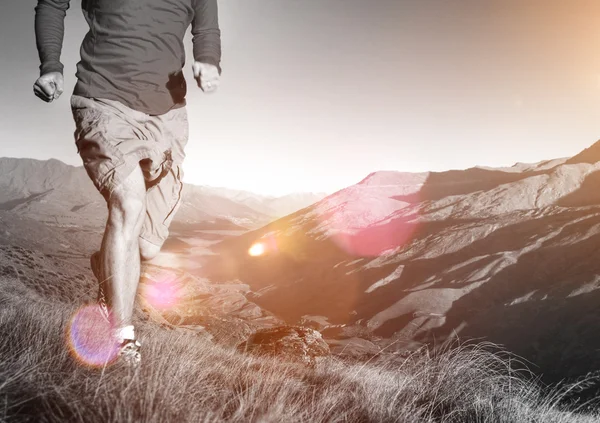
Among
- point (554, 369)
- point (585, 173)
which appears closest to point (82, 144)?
point (554, 369)

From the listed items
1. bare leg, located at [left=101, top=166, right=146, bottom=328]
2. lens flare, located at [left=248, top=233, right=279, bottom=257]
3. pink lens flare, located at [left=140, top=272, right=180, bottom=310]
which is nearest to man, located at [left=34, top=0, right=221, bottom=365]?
bare leg, located at [left=101, top=166, right=146, bottom=328]

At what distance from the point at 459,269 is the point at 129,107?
5082cm

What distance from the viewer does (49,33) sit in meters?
1.60

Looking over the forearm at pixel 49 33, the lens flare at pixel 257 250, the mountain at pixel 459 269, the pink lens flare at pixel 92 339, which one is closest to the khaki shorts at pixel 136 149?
the forearm at pixel 49 33

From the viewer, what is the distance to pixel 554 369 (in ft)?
95.7

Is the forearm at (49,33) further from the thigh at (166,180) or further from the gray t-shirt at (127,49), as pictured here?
the thigh at (166,180)

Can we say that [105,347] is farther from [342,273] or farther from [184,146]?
[342,273]

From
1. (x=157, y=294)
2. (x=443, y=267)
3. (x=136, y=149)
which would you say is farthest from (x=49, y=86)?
(x=443, y=267)

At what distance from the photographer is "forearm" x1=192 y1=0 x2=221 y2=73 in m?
1.82

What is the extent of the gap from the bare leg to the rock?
5.70 metres

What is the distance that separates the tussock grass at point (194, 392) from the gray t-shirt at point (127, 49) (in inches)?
44.0

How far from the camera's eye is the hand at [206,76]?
67.5 inches

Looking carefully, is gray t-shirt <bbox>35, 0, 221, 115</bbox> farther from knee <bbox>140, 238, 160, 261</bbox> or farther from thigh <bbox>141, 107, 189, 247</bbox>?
knee <bbox>140, 238, 160, 261</bbox>

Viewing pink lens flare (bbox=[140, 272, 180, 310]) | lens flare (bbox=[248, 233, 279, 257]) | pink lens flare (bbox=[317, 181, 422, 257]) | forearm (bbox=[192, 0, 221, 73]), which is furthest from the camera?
lens flare (bbox=[248, 233, 279, 257])
